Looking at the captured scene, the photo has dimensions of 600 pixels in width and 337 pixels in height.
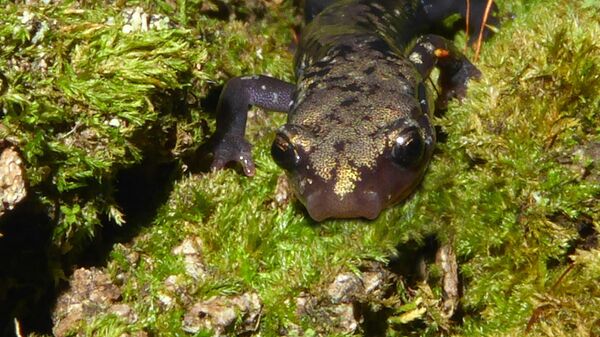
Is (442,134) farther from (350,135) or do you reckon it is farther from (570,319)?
(570,319)

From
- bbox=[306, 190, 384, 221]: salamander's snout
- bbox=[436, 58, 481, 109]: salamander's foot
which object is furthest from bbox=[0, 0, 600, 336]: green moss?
bbox=[436, 58, 481, 109]: salamander's foot

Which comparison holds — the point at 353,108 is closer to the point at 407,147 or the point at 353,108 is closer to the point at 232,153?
the point at 407,147

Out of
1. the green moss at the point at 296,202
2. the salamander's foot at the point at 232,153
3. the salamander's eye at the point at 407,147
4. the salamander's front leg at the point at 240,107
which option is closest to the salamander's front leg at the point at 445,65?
the green moss at the point at 296,202

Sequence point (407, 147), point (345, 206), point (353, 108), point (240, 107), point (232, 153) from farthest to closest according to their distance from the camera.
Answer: point (240, 107), point (232, 153), point (353, 108), point (407, 147), point (345, 206)

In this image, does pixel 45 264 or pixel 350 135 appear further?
pixel 350 135

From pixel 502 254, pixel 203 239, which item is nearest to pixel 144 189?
pixel 203 239

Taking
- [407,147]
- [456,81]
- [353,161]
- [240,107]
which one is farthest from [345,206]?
[456,81]
